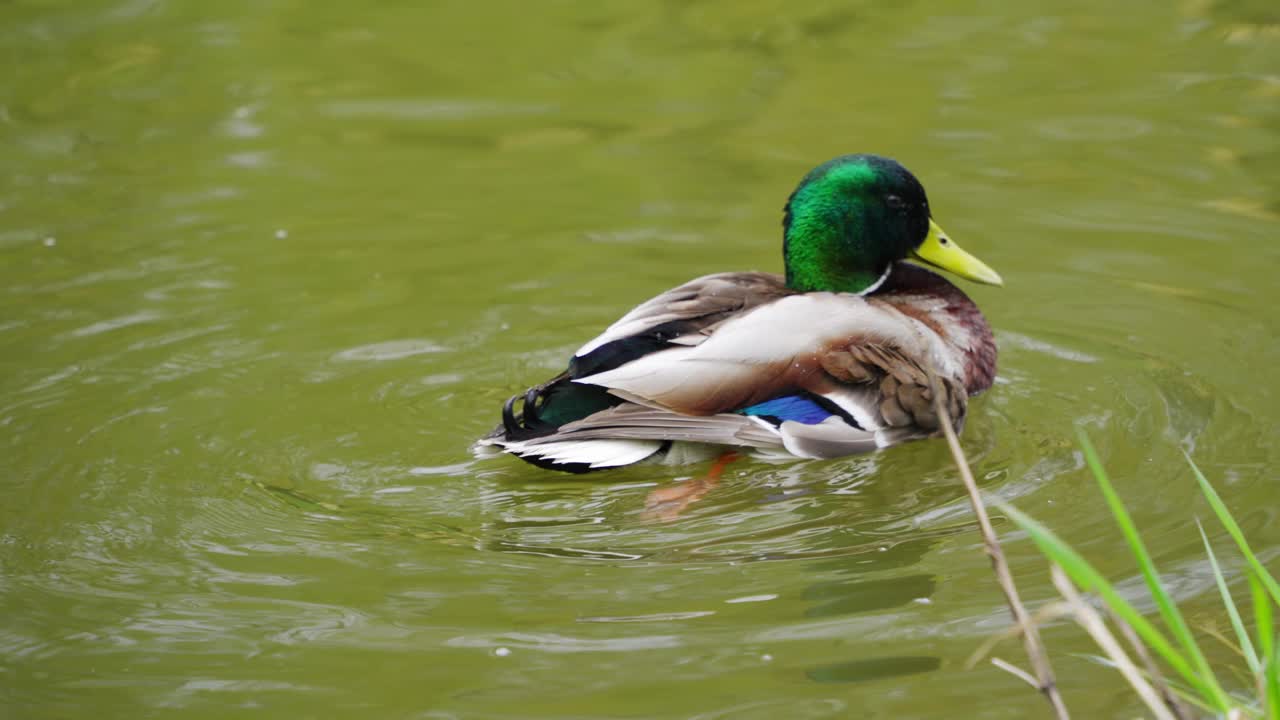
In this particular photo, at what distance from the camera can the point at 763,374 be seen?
5004 mm

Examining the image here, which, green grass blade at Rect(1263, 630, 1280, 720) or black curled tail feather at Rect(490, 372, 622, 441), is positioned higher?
green grass blade at Rect(1263, 630, 1280, 720)

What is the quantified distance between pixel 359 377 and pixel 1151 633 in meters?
3.53

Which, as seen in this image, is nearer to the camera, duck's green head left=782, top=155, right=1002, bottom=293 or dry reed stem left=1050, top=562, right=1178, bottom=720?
dry reed stem left=1050, top=562, right=1178, bottom=720

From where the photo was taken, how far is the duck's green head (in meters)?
5.52

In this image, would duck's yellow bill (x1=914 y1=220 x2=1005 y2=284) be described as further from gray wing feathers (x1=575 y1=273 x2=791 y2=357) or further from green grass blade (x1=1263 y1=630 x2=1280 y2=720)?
green grass blade (x1=1263 y1=630 x2=1280 y2=720)

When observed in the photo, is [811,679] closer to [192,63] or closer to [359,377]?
[359,377]

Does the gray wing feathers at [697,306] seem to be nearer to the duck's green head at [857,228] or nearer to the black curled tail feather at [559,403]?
the black curled tail feather at [559,403]

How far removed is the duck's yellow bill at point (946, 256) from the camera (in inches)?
223

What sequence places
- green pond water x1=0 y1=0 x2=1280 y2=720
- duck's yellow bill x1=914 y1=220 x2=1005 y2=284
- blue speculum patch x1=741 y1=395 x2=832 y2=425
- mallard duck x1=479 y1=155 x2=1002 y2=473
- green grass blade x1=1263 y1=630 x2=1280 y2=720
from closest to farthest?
green grass blade x1=1263 y1=630 x2=1280 y2=720 < green pond water x1=0 y1=0 x2=1280 y2=720 < mallard duck x1=479 y1=155 x2=1002 y2=473 < blue speculum patch x1=741 y1=395 x2=832 y2=425 < duck's yellow bill x1=914 y1=220 x2=1005 y2=284

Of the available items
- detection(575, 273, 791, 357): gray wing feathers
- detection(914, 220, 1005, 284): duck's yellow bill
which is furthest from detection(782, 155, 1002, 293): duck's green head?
detection(575, 273, 791, 357): gray wing feathers

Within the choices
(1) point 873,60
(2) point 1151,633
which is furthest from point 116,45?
(2) point 1151,633

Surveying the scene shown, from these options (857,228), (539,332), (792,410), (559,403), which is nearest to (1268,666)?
(792,410)

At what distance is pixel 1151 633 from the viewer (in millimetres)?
2754

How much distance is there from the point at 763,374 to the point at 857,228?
82 centimetres
